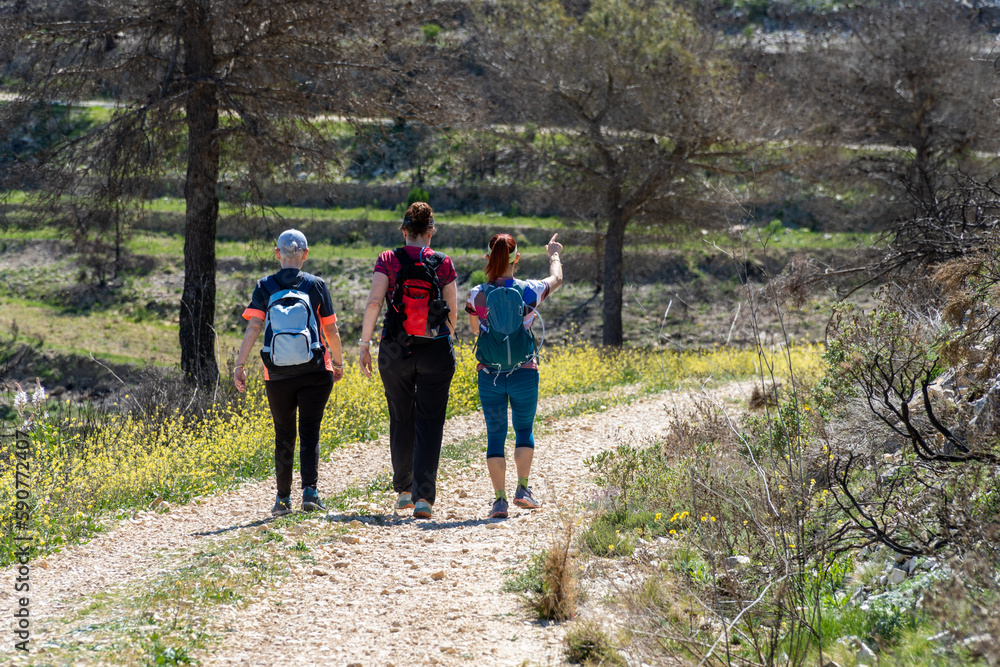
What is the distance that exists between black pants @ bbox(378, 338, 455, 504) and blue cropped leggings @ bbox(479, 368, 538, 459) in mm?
305

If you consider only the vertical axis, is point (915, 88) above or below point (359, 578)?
above

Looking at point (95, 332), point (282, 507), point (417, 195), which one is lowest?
point (95, 332)

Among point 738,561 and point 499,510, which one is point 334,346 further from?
point 738,561

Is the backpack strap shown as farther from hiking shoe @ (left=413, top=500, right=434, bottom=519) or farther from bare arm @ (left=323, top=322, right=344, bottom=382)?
hiking shoe @ (left=413, top=500, right=434, bottom=519)

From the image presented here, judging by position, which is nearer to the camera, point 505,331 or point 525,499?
point 505,331

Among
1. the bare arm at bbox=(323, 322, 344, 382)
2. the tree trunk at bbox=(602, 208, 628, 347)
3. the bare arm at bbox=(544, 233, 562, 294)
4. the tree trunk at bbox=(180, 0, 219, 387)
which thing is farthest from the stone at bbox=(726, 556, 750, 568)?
the tree trunk at bbox=(602, 208, 628, 347)

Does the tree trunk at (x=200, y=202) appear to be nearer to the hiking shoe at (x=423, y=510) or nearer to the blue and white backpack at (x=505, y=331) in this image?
the hiking shoe at (x=423, y=510)

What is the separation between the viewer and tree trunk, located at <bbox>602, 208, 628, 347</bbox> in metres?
20.5

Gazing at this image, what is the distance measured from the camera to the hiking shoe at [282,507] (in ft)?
21.0

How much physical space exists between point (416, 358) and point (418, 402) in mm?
363

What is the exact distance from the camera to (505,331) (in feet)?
19.3

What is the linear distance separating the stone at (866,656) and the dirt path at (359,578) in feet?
4.03

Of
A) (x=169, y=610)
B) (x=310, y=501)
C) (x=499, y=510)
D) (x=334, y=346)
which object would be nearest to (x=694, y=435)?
Result: (x=499, y=510)

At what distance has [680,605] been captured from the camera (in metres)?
3.87
